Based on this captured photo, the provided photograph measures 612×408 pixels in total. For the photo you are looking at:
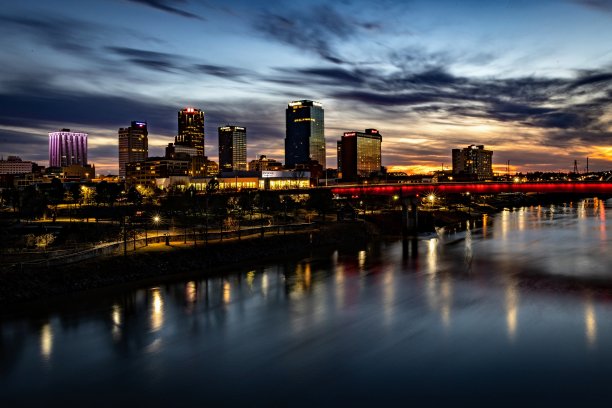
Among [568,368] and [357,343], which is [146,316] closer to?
[357,343]

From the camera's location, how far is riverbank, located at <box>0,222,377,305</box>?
113 feet

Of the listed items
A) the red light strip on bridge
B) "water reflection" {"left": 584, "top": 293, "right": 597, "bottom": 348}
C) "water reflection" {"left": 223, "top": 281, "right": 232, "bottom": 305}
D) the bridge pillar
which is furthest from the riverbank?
"water reflection" {"left": 584, "top": 293, "right": 597, "bottom": 348}

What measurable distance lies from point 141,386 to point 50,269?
18890mm

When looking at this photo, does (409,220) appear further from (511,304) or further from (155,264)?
(155,264)

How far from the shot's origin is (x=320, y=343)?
27.6 meters

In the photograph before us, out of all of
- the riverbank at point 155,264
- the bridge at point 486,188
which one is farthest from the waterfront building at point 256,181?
the riverbank at point 155,264

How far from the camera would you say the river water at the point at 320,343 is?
2138 cm

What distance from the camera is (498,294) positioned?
39.2m

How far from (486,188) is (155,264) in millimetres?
63544

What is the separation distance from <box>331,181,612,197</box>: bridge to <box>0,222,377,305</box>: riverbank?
28208mm

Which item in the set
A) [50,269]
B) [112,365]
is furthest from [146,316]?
[50,269]

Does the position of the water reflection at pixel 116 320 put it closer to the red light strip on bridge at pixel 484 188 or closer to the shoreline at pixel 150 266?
the shoreline at pixel 150 266

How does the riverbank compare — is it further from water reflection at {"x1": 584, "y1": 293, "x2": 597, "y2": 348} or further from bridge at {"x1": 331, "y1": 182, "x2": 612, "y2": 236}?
water reflection at {"x1": 584, "y1": 293, "x2": 597, "y2": 348}

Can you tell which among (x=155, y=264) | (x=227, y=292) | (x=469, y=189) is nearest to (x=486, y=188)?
(x=469, y=189)
